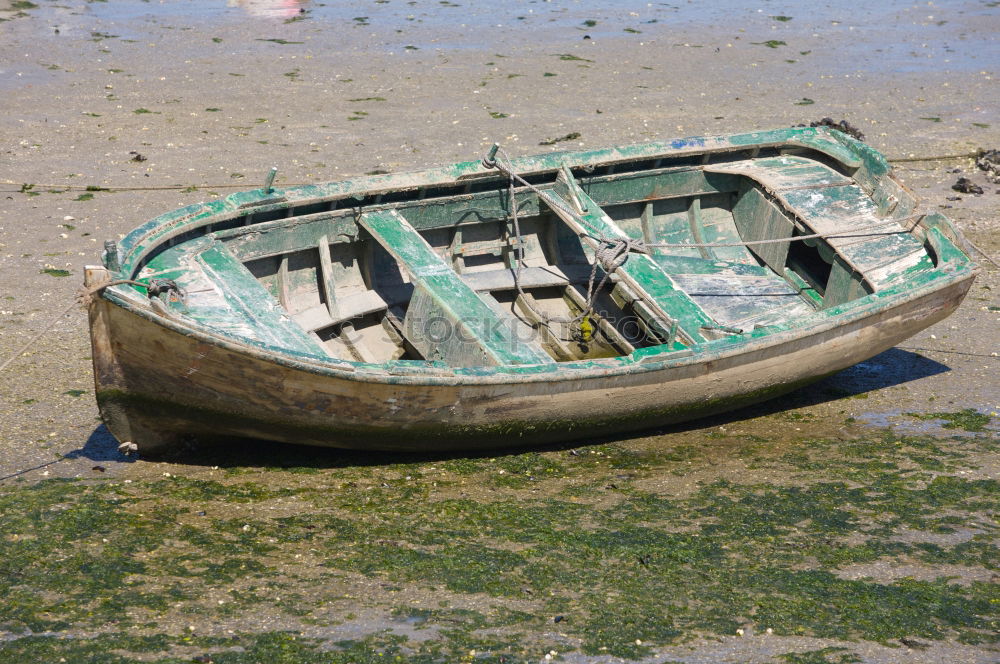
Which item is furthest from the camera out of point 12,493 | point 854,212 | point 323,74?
point 323,74

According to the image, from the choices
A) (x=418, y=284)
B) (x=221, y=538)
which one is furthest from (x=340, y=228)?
(x=221, y=538)

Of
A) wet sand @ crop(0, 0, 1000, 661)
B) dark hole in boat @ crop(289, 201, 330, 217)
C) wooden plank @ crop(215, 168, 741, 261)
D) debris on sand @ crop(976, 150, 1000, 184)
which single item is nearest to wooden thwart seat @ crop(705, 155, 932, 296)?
wooden plank @ crop(215, 168, 741, 261)

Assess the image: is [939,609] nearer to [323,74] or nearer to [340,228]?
[340,228]

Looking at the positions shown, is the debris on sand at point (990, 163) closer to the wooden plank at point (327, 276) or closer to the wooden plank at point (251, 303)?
the wooden plank at point (327, 276)

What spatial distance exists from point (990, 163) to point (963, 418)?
6.11 metres

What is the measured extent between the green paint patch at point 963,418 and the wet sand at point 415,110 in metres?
0.14

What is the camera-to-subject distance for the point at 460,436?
6809 mm

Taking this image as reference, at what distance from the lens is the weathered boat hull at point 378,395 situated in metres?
6.07

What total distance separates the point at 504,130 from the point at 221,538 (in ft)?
28.5

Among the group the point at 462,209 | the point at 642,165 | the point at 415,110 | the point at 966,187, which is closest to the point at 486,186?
the point at 462,209

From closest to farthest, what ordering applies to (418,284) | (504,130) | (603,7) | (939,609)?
(939,609), (418,284), (504,130), (603,7)

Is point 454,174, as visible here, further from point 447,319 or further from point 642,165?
point 642,165

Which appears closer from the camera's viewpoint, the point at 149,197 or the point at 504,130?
the point at 149,197

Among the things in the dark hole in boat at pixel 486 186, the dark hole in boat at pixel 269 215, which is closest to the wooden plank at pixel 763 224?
the dark hole in boat at pixel 486 186
